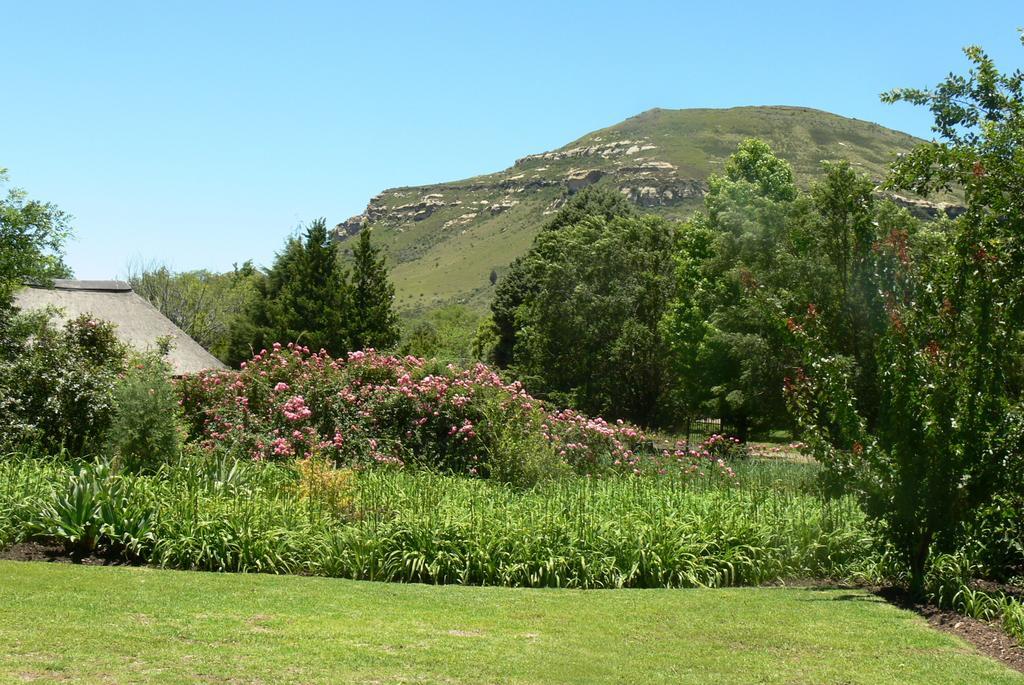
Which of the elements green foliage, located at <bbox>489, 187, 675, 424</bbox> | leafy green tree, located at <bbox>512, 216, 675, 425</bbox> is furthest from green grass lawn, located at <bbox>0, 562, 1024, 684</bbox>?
leafy green tree, located at <bbox>512, 216, 675, 425</bbox>

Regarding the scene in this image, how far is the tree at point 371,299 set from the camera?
42062mm

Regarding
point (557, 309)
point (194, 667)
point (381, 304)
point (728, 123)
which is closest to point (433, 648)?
point (194, 667)

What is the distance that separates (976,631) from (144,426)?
10598 mm


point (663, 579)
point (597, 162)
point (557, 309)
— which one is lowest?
point (663, 579)

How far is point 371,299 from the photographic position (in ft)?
143

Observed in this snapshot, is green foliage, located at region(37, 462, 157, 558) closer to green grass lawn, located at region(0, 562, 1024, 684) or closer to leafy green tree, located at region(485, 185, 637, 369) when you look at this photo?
green grass lawn, located at region(0, 562, 1024, 684)

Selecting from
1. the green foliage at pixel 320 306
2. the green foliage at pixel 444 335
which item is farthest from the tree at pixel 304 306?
the green foliage at pixel 444 335

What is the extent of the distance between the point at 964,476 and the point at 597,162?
150m

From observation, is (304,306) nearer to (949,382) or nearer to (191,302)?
(191,302)

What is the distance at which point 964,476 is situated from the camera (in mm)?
8523

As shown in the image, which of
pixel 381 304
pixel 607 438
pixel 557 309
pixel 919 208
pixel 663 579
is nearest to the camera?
pixel 663 579

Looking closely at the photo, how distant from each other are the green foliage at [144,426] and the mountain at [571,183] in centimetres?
8779

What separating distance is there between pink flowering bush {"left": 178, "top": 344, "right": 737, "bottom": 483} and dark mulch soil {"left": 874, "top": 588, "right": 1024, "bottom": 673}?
304 inches

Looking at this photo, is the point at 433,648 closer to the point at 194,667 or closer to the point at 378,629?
the point at 378,629
